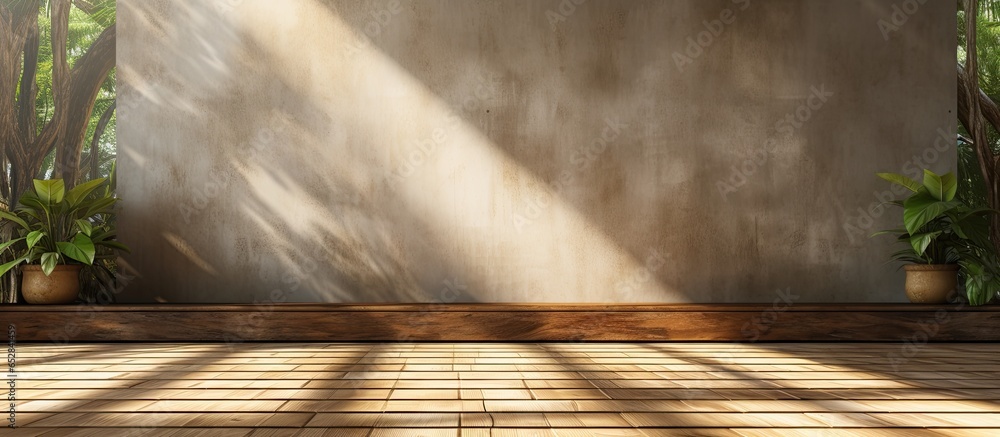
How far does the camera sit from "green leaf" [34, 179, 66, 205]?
145 inches

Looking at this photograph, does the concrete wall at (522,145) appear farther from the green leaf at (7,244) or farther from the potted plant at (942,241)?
the green leaf at (7,244)

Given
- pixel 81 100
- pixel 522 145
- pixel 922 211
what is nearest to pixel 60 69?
pixel 81 100

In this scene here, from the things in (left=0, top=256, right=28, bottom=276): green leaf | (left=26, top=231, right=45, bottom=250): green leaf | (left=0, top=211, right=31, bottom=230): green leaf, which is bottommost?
(left=0, top=256, right=28, bottom=276): green leaf

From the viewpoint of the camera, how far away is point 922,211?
3.64 meters

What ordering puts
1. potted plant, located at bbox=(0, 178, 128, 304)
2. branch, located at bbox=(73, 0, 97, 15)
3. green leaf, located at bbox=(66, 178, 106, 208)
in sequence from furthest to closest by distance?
1. branch, located at bbox=(73, 0, 97, 15)
2. green leaf, located at bbox=(66, 178, 106, 208)
3. potted plant, located at bbox=(0, 178, 128, 304)

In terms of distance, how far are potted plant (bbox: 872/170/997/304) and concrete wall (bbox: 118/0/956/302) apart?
14.8 inches

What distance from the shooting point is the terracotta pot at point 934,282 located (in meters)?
3.80

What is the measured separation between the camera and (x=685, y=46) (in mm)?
4230

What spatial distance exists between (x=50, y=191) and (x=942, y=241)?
504 centimetres

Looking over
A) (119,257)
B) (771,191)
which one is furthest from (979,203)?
(119,257)

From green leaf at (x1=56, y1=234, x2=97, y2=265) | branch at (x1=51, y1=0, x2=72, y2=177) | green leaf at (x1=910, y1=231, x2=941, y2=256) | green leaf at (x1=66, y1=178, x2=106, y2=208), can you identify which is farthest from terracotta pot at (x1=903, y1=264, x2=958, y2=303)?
branch at (x1=51, y1=0, x2=72, y2=177)

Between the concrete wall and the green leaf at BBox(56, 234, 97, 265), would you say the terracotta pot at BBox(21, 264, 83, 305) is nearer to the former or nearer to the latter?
the green leaf at BBox(56, 234, 97, 265)

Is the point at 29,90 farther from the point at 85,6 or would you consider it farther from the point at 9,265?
the point at 9,265

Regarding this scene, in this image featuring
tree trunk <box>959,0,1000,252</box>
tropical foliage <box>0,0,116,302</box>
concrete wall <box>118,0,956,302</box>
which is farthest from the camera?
tropical foliage <box>0,0,116,302</box>
